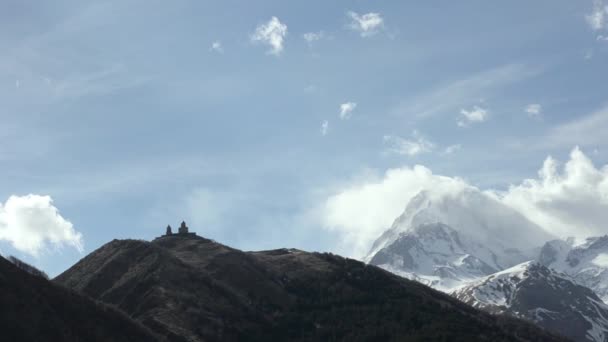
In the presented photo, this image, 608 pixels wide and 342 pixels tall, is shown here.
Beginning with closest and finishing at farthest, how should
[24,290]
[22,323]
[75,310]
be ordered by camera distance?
[22,323] → [24,290] → [75,310]

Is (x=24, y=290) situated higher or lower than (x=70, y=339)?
higher

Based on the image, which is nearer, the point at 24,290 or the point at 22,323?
the point at 22,323

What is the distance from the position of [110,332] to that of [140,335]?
1051 centimetres

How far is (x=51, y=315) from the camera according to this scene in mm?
150750

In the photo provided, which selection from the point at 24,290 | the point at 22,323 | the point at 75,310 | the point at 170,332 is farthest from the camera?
the point at 170,332

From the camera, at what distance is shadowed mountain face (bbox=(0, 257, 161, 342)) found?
13783 centimetres

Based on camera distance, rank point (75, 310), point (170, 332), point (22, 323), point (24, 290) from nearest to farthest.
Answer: point (22, 323)
point (24, 290)
point (75, 310)
point (170, 332)

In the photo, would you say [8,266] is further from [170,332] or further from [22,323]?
[170,332]

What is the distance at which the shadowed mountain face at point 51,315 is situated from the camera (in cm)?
13783

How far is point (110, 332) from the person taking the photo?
164500 millimetres

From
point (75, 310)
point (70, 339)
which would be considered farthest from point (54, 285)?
point (70, 339)

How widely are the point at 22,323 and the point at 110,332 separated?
1137 inches

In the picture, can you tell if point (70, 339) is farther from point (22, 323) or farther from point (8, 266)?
point (8, 266)

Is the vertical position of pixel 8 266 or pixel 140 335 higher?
pixel 8 266
